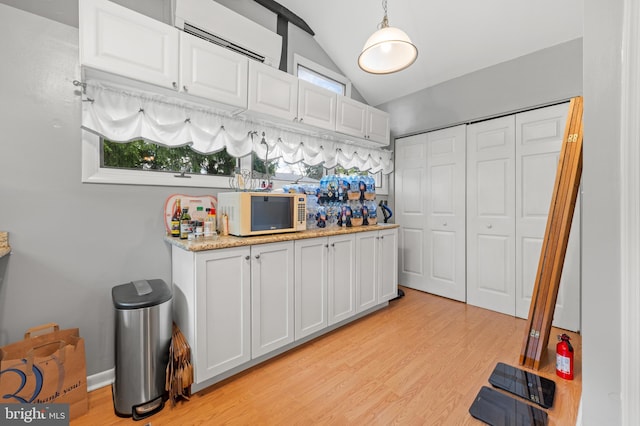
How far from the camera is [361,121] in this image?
3256 mm

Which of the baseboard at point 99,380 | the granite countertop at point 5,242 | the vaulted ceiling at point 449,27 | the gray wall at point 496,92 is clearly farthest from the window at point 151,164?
the gray wall at point 496,92

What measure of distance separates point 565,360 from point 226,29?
362 cm

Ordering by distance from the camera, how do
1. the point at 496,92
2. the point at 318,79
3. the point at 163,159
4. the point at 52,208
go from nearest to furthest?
the point at 52,208 < the point at 163,159 < the point at 496,92 < the point at 318,79

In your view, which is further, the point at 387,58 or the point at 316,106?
the point at 316,106

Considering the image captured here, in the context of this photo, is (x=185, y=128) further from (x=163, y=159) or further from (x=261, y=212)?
(x=261, y=212)

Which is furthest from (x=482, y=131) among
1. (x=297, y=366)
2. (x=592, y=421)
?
(x=297, y=366)

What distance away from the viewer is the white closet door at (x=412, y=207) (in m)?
3.72

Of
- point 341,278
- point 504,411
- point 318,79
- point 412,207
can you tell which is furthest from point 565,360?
point 318,79

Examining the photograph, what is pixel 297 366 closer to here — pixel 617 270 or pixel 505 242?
pixel 617 270

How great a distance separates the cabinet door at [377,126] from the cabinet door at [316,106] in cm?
63

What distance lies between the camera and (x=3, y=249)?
1.47 meters

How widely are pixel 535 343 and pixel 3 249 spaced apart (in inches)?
137

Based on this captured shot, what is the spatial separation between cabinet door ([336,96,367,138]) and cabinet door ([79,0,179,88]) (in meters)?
→ 1.65

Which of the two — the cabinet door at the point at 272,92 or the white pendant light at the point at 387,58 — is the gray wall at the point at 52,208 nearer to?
the cabinet door at the point at 272,92
